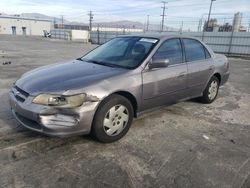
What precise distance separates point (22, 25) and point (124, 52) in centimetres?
7878

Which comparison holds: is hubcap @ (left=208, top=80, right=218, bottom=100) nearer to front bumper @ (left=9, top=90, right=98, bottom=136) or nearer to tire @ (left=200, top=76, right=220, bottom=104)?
tire @ (left=200, top=76, right=220, bottom=104)

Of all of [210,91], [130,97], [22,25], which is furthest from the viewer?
[22,25]

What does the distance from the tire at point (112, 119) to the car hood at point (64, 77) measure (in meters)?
0.37

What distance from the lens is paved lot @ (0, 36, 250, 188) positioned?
277 centimetres

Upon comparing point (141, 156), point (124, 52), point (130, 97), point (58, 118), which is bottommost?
point (141, 156)

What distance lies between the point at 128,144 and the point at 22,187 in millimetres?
1521

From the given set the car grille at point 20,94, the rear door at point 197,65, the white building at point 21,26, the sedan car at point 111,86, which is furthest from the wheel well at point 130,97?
the white building at point 21,26

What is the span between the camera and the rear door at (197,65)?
4852 mm

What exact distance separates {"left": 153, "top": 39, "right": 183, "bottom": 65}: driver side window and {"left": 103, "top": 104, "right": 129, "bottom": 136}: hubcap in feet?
3.58

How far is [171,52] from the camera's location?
14.8ft

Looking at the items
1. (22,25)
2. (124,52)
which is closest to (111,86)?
(124,52)

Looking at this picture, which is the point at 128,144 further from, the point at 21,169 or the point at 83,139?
the point at 21,169

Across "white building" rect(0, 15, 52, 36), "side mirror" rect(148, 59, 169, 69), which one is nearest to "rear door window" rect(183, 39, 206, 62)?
"side mirror" rect(148, 59, 169, 69)

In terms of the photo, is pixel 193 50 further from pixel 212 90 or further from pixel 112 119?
pixel 112 119
